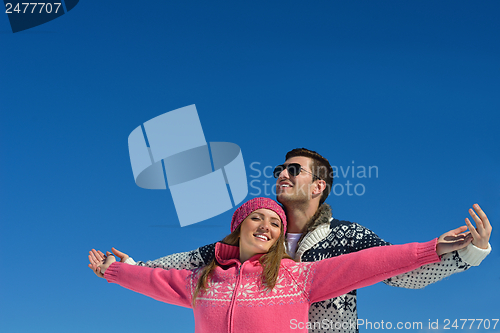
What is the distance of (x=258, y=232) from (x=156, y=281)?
52.2 inches

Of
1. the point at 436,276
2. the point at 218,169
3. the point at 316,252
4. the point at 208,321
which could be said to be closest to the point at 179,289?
the point at 208,321

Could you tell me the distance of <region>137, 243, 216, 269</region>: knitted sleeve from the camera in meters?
5.32

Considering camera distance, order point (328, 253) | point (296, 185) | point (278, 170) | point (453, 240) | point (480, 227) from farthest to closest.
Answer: point (278, 170) → point (296, 185) → point (328, 253) → point (453, 240) → point (480, 227)

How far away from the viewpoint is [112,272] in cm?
533

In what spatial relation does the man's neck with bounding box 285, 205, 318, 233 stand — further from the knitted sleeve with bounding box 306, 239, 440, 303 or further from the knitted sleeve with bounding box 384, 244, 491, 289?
the knitted sleeve with bounding box 384, 244, 491, 289

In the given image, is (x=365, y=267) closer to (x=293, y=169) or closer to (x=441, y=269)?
(x=441, y=269)

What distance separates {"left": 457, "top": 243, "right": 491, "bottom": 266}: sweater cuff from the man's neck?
7.69ft

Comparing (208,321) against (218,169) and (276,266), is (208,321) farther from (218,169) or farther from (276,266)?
(218,169)

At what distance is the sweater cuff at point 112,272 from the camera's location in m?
5.31

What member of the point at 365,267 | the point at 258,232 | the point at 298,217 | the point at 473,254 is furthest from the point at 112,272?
the point at 473,254

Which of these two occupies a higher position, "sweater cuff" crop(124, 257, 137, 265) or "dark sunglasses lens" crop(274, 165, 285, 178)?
"dark sunglasses lens" crop(274, 165, 285, 178)

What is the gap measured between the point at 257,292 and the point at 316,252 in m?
1.19

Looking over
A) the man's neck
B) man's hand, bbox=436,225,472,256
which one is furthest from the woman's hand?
man's hand, bbox=436,225,472,256

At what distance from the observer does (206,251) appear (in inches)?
211
